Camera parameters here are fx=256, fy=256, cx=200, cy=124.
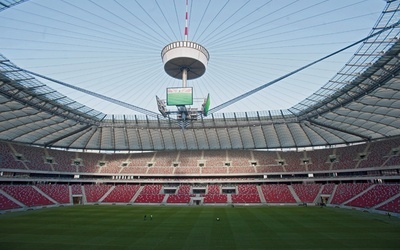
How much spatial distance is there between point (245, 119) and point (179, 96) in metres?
29.0

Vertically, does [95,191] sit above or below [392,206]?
above

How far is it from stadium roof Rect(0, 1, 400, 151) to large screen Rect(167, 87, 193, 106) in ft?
16.5

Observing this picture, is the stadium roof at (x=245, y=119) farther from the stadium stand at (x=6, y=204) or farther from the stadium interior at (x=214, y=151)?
the stadium stand at (x=6, y=204)

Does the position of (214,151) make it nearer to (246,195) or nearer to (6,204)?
(246,195)

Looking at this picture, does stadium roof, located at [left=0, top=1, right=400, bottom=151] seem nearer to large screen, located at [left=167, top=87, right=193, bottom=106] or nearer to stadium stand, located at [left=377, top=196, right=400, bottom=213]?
large screen, located at [left=167, top=87, right=193, bottom=106]

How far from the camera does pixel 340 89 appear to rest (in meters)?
41.0

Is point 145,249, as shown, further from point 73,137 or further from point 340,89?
point 73,137

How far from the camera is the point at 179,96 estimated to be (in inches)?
1474

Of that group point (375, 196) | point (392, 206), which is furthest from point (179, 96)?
point (375, 196)

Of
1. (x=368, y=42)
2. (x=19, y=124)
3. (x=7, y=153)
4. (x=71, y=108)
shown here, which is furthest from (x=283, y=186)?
(x=7, y=153)

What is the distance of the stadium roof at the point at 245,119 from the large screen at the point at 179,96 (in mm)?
5031

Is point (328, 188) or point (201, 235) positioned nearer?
point (201, 235)

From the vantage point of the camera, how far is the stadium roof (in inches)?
1302

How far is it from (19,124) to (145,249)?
140 feet
